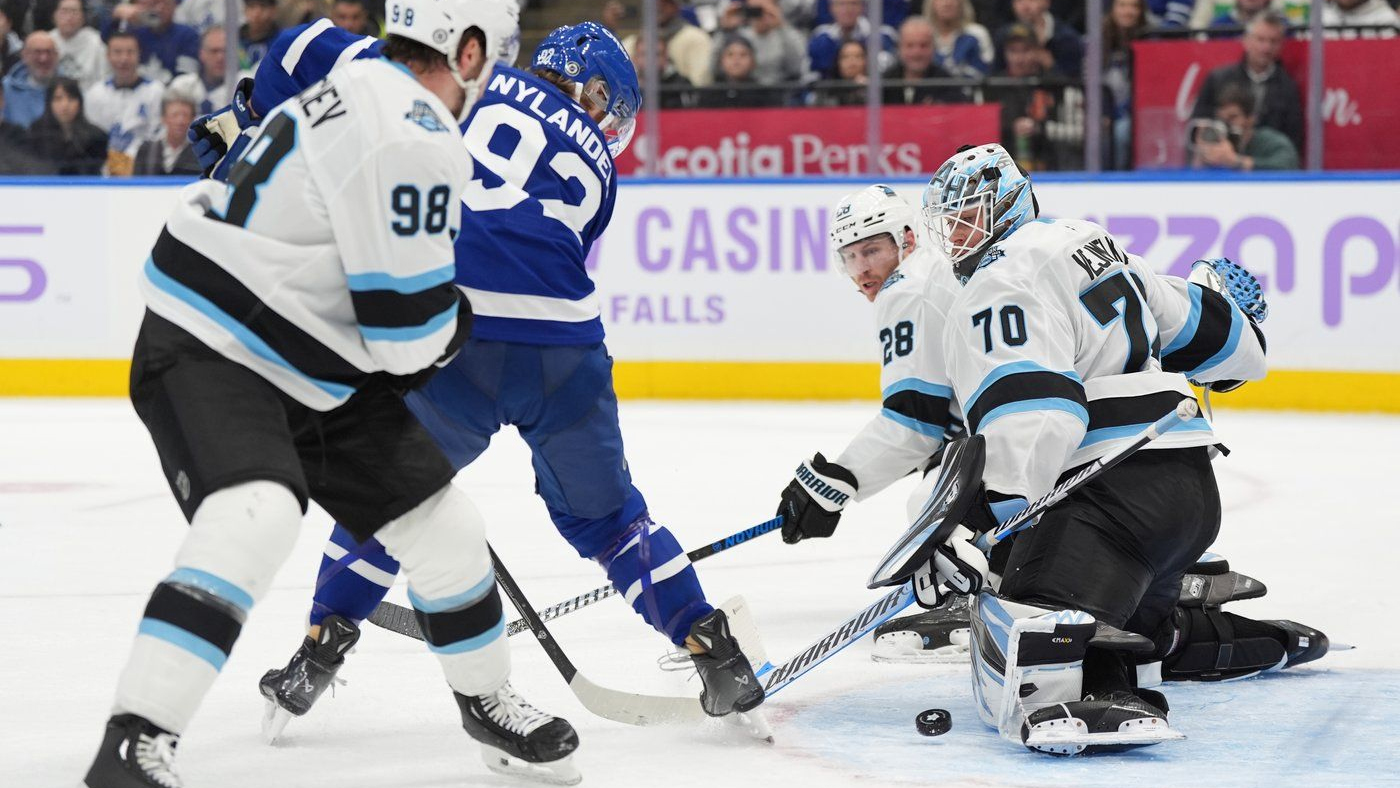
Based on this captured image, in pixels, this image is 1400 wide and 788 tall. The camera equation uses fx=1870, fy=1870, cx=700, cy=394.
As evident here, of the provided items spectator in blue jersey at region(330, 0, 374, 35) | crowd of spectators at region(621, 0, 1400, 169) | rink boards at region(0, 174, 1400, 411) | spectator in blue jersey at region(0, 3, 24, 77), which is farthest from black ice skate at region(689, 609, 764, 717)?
spectator in blue jersey at region(0, 3, 24, 77)

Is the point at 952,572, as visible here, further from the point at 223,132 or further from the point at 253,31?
the point at 253,31

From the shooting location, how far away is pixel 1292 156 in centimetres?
701

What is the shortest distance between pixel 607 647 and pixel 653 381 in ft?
13.3

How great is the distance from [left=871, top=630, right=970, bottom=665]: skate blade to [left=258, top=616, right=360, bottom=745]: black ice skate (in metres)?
1.01

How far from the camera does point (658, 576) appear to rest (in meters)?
2.89

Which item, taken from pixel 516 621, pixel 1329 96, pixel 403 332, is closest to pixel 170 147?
pixel 1329 96

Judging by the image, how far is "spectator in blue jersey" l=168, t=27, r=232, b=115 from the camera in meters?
7.70

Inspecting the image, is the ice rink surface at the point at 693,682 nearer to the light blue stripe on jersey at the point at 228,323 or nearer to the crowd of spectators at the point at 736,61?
the light blue stripe on jersey at the point at 228,323

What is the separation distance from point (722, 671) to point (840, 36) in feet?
16.9

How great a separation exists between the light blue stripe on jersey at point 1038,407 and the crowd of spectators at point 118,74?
5583 millimetres

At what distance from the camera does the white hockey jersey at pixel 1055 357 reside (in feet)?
8.87

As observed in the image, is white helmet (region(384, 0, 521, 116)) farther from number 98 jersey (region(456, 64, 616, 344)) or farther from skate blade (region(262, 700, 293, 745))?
skate blade (region(262, 700, 293, 745))

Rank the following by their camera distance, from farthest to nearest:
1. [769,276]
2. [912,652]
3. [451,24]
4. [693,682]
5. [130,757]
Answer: [769,276]
[912,652]
[693,682]
[451,24]
[130,757]

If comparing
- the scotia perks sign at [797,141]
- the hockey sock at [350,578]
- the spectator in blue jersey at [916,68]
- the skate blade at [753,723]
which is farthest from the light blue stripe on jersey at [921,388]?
the spectator in blue jersey at [916,68]
